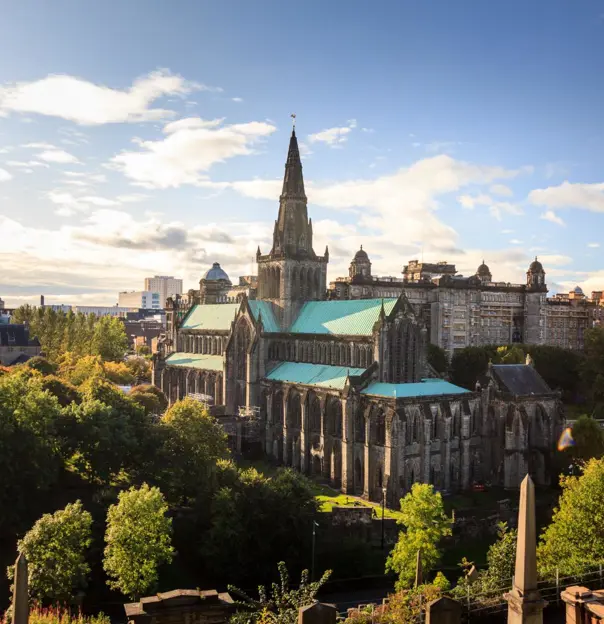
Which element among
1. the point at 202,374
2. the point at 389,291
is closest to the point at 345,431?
the point at 202,374

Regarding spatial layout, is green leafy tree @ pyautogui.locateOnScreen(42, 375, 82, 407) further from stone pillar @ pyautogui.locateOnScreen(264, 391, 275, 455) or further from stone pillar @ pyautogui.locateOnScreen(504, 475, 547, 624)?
stone pillar @ pyautogui.locateOnScreen(504, 475, 547, 624)

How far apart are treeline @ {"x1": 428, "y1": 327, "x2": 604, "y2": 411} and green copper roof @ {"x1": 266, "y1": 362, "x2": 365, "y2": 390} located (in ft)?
Answer: 112

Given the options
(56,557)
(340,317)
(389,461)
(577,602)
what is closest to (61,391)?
(340,317)

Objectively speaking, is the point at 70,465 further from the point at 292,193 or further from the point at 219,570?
the point at 292,193

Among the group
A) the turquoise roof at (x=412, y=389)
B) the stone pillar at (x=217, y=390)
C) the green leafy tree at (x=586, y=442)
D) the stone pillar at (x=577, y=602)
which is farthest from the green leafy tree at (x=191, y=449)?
the green leafy tree at (x=586, y=442)

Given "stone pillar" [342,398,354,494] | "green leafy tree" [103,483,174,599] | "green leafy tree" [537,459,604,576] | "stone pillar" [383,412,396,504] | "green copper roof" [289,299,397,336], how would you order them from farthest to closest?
"green copper roof" [289,299,397,336]
"stone pillar" [342,398,354,494]
"stone pillar" [383,412,396,504]
"green leafy tree" [103,483,174,599]
"green leafy tree" [537,459,604,576]

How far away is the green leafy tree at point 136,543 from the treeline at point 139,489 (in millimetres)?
427

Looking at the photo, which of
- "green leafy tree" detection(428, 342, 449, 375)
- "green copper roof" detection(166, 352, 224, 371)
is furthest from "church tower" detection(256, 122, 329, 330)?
"green leafy tree" detection(428, 342, 449, 375)

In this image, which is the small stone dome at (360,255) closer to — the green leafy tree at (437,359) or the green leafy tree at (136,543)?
the green leafy tree at (437,359)

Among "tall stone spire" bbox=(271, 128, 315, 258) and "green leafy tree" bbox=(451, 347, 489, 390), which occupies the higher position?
"tall stone spire" bbox=(271, 128, 315, 258)

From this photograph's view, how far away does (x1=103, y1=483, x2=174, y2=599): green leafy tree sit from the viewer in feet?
145

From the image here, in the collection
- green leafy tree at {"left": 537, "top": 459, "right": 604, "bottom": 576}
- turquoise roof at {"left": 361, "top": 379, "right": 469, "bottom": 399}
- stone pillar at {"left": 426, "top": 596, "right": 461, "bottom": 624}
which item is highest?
turquoise roof at {"left": 361, "top": 379, "right": 469, "bottom": 399}

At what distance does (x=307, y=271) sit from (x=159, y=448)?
45.5 metres

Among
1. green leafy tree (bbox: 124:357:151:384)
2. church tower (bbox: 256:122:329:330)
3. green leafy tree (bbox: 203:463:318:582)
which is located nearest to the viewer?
green leafy tree (bbox: 203:463:318:582)
